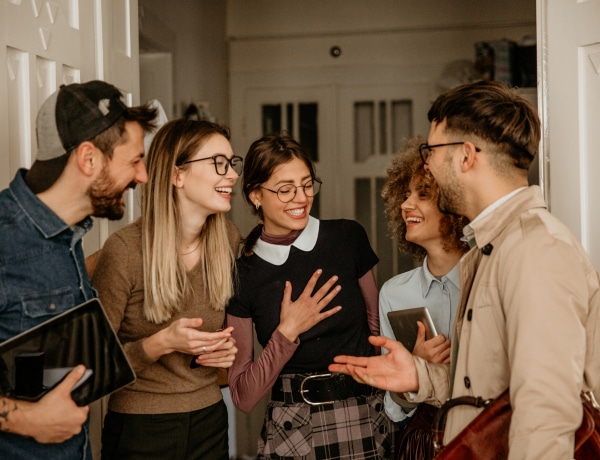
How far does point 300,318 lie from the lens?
221cm

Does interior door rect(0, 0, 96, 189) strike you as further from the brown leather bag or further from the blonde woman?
the brown leather bag

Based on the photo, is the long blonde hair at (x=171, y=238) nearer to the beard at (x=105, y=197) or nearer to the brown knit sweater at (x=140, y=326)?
the brown knit sweater at (x=140, y=326)

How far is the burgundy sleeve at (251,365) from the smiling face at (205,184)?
380 millimetres

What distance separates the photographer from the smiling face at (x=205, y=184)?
85.2 inches

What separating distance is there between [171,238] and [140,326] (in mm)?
283

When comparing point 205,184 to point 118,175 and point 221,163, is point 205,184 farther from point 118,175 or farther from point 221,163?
point 118,175

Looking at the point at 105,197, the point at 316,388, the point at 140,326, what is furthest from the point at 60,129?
the point at 316,388

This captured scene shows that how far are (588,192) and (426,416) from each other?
34.6 inches

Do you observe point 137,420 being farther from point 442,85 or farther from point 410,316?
point 442,85

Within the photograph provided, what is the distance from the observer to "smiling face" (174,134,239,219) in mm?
2164

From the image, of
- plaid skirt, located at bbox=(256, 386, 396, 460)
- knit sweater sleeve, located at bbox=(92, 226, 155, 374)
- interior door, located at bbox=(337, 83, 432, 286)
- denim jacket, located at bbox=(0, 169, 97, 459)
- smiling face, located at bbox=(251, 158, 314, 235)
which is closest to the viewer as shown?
denim jacket, located at bbox=(0, 169, 97, 459)

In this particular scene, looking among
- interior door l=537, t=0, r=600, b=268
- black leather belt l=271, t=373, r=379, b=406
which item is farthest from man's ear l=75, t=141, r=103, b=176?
interior door l=537, t=0, r=600, b=268

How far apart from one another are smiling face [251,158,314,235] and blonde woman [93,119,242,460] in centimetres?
19

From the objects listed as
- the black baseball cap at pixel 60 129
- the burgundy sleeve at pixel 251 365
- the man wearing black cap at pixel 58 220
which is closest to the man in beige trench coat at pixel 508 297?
the burgundy sleeve at pixel 251 365
